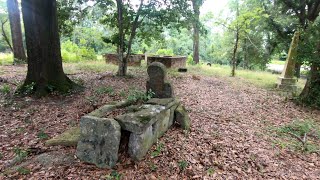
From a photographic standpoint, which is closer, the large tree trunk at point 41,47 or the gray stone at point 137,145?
the gray stone at point 137,145

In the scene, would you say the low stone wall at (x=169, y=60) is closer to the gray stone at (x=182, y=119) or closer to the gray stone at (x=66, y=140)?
the gray stone at (x=182, y=119)

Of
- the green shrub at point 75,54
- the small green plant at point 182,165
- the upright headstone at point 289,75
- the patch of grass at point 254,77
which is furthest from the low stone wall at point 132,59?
the small green plant at point 182,165

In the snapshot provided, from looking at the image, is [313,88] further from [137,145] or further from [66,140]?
[66,140]

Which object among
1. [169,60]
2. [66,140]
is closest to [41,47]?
[66,140]

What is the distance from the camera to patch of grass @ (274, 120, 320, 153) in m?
3.62

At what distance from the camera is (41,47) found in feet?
17.6

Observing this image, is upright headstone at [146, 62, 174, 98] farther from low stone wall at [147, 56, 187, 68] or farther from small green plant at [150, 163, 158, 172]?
low stone wall at [147, 56, 187, 68]

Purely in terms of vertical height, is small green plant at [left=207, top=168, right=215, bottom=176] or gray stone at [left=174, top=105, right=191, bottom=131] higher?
gray stone at [left=174, top=105, right=191, bottom=131]

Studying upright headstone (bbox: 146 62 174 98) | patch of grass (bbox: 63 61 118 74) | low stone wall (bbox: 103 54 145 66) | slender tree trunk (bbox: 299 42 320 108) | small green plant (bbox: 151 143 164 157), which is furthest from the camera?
low stone wall (bbox: 103 54 145 66)

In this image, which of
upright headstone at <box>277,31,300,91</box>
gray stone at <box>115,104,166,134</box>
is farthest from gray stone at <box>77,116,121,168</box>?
upright headstone at <box>277,31,300,91</box>

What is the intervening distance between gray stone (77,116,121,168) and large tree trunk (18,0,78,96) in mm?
3085

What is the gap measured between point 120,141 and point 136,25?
632cm

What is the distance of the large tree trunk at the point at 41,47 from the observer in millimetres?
5195

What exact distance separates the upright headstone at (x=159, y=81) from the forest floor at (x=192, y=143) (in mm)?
696
